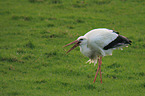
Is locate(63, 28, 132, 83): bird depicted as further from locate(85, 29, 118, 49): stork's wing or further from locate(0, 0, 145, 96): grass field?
locate(0, 0, 145, 96): grass field

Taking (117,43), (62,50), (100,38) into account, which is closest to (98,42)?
(100,38)

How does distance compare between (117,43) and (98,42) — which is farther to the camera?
(117,43)

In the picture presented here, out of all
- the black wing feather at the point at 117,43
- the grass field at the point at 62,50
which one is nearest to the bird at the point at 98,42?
the black wing feather at the point at 117,43

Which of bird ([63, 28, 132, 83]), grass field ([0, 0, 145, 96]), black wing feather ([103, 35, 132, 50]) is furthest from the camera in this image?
black wing feather ([103, 35, 132, 50])

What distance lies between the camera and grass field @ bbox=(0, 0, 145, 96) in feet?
26.2

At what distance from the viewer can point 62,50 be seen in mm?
10820

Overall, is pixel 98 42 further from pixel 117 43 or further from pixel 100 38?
pixel 117 43

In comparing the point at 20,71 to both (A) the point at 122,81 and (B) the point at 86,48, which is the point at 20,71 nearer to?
(B) the point at 86,48

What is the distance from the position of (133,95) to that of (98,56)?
1959 millimetres

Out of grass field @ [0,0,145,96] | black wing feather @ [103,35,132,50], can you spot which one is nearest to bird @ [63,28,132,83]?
black wing feather @ [103,35,132,50]

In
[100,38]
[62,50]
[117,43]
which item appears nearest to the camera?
[100,38]

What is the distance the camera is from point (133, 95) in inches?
297

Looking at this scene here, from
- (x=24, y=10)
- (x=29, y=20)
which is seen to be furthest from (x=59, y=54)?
(x=24, y=10)

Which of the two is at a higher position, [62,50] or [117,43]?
[117,43]
